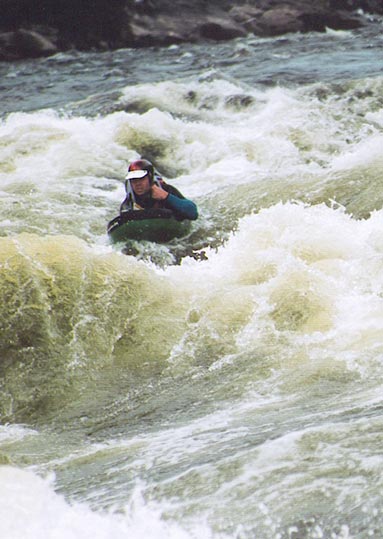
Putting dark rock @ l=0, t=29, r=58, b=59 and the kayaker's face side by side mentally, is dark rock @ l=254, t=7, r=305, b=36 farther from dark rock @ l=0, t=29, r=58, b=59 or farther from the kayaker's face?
the kayaker's face

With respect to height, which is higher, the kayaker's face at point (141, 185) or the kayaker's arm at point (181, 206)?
the kayaker's face at point (141, 185)

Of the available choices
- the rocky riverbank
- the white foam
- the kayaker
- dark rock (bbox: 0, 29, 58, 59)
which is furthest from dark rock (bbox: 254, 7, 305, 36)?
the white foam

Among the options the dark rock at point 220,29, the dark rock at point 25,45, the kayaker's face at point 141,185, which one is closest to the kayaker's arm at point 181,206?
the kayaker's face at point 141,185

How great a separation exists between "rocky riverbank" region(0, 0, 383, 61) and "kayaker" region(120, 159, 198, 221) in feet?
38.2

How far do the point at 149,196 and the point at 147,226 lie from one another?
0.30 m

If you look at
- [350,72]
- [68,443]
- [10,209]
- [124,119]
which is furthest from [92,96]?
[68,443]

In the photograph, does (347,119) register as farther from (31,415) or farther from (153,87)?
(31,415)

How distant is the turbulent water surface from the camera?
3.72 m

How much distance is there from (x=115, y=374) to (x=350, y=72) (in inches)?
392

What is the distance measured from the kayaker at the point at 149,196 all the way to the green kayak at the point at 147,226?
0.09 meters

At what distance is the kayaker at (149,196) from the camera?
8.53m

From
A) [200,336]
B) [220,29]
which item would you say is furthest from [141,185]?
[220,29]

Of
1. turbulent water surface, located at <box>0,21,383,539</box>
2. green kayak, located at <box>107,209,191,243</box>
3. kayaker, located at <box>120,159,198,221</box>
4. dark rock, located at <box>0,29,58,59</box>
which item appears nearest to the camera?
turbulent water surface, located at <box>0,21,383,539</box>

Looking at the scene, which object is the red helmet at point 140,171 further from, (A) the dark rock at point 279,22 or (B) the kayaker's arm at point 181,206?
(A) the dark rock at point 279,22
